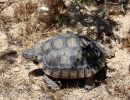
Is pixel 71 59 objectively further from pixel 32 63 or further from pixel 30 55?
pixel 32 63

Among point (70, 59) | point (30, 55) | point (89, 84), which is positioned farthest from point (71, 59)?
point (30, 55)

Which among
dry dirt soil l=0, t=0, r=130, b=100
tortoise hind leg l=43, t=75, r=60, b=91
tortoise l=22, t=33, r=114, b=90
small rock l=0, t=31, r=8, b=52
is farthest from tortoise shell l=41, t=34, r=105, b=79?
small rock l=0, t=31, r=8, b=52

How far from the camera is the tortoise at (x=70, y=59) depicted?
21.6 ft

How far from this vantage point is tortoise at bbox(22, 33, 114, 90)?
657 centimetres

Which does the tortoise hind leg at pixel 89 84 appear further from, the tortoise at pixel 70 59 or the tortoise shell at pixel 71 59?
the tortoise shell at pixel 71 59

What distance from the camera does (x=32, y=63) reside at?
739 centimetres

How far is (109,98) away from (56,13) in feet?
8.17

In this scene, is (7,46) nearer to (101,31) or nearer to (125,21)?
(101,31)

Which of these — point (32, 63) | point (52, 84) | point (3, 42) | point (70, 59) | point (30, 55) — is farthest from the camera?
point (3, 42)

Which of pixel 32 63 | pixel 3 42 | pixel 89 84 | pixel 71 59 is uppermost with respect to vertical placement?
pixel 3 42

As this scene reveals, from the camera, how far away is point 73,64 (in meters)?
6.56

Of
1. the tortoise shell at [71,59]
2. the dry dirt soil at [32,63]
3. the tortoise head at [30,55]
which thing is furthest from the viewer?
the tortoise head at [30,55]

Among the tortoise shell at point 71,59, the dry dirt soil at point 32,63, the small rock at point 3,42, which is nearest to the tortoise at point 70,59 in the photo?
the tortoise shell at point 71,59

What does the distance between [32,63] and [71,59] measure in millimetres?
1075
